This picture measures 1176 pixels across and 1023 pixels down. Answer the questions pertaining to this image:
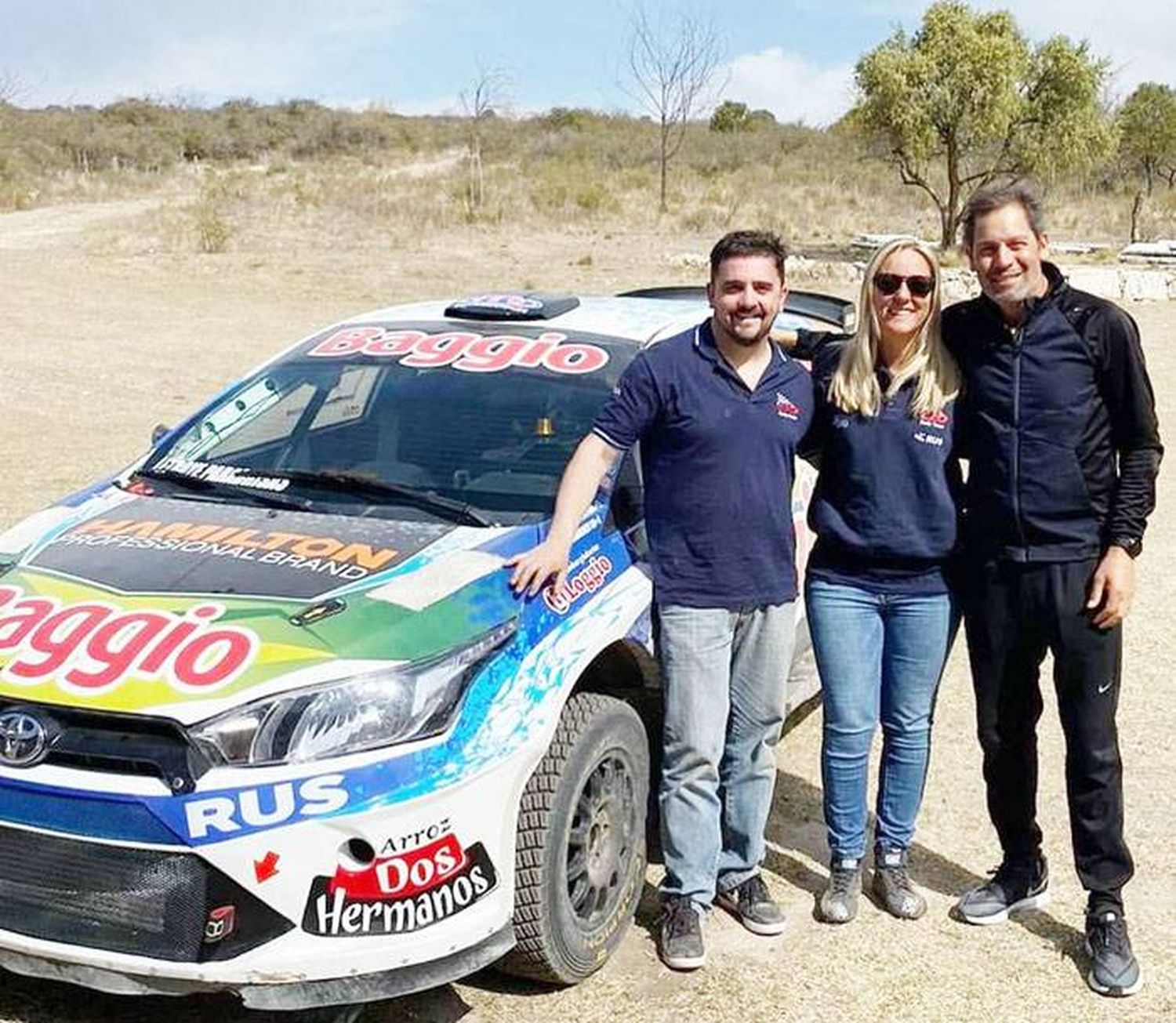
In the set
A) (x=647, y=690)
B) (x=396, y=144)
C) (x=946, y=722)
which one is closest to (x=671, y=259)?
(x=946, y=722)

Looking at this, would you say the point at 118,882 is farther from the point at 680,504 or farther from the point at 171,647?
the point at 680,504

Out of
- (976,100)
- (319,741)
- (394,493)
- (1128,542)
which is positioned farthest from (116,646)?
(976,100)

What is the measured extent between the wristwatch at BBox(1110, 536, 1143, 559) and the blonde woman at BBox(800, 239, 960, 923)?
386 mm

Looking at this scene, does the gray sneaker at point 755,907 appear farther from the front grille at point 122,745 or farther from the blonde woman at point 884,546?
the front grille at point 122,745

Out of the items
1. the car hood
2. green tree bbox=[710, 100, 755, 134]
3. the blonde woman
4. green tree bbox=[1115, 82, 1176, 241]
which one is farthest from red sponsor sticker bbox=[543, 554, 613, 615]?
green tree bbox=[710, 100, 755, 134]

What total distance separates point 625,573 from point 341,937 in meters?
1.15

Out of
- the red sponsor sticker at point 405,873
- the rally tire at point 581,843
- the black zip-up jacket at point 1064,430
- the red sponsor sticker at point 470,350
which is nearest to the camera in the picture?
the red sponsor sticker at point 405,873

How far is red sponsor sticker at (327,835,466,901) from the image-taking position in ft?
9.04

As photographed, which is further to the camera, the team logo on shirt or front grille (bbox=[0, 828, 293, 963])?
the team logo on shirt

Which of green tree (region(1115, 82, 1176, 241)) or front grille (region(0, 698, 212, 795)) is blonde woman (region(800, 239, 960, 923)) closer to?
front grille (region(0, 698, 212, 795))

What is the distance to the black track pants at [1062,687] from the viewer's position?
11.2ft

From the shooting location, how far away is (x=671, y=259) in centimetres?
2377

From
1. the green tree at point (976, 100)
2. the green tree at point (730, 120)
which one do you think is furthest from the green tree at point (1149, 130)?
the green tree at point (730, 120)

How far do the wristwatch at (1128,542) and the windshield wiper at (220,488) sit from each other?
203 centimetres
